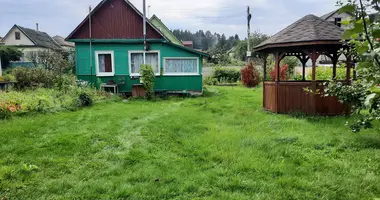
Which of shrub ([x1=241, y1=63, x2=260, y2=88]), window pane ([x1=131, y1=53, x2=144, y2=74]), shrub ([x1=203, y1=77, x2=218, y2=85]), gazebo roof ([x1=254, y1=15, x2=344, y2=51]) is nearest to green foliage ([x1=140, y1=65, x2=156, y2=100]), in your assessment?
window pane ([x1=131, y1=53, x2=144, y2=74])

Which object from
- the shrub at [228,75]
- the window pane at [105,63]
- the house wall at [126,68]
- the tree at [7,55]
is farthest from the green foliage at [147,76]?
the tree at [7,55]

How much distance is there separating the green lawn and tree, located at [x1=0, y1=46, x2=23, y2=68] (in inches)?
876

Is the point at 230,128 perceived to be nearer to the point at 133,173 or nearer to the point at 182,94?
the point at 133,173

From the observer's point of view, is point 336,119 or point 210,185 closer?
point 210,185

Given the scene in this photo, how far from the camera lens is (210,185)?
3572 millimetres

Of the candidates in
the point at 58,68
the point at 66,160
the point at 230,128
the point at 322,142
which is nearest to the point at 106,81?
the point at 58,68

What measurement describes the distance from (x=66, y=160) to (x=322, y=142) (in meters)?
4.54

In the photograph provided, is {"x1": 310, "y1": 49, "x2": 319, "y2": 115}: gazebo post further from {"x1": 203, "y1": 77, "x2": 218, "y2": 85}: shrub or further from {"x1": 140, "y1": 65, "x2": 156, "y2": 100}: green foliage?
{"x1": 203, "y1": 77, "x2": 218, "y2": 85}: shrub

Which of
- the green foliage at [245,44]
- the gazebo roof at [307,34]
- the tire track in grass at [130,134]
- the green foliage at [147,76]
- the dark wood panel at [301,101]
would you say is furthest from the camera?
the green foliage at [245,44]

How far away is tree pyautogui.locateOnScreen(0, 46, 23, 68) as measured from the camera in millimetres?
25481

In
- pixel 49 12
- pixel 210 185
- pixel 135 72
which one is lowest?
pixel 210 185

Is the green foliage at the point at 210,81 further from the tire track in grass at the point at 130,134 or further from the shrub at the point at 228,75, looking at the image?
the tire track in grass at the point at 130,134

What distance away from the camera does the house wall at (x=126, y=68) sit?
13.7m

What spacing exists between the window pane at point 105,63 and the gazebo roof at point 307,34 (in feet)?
25.5
